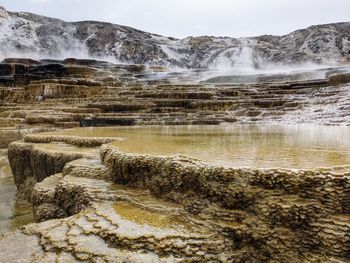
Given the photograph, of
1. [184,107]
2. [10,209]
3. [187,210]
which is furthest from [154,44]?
[187,210]

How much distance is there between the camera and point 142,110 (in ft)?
49.7

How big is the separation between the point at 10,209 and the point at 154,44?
46073 millimetres

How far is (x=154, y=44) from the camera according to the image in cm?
5212

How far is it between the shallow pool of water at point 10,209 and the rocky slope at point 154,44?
3794cm

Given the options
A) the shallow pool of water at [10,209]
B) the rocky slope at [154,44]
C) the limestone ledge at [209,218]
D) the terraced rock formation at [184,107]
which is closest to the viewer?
the limestone ledge at [209,218]

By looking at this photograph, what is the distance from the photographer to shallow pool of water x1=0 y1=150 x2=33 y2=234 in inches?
279

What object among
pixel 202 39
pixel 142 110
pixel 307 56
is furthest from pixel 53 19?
pixel 142 110

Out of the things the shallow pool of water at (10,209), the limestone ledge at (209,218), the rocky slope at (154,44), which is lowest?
the shallow pool of water at (10,209)

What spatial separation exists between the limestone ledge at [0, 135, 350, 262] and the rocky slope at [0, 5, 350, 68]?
4116cm

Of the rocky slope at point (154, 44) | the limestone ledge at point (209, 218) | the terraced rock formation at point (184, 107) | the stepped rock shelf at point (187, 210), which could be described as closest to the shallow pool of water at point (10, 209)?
the stepped rock shelf at point (187, 210)

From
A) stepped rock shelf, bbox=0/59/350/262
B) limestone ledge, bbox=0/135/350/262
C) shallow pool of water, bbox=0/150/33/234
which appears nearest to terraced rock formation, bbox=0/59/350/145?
shallow pool of water, bbox=0/150/33/234

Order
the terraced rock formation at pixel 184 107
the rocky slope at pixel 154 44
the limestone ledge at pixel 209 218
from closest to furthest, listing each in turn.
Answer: the limestone ledge at pixel 209 218 → the terraced rock formation at pixel 184 107 → the rocky slope at pixel 154 44

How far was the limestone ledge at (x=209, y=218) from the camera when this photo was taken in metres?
A: 3.52

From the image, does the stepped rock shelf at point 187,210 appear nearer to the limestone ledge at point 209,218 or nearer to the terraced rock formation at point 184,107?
the limestone ledge at point 209,218
